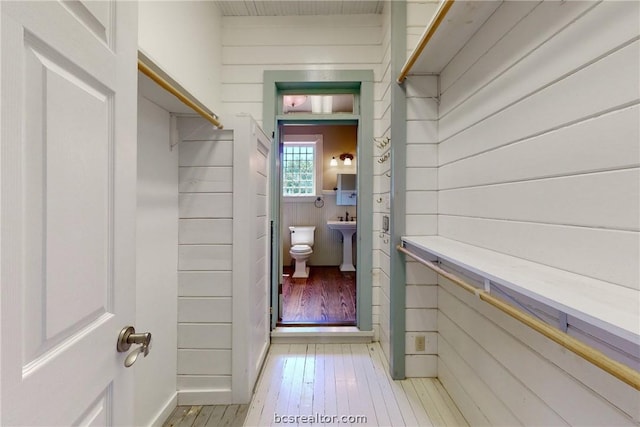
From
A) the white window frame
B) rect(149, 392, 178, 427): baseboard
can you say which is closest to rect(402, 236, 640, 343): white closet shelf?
rect(149, 392, 178, 427): baseboard

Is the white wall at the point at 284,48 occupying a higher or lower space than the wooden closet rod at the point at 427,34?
higher

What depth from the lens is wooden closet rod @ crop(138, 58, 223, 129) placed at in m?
0.99

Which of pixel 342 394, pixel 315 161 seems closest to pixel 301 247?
pixel 315 161

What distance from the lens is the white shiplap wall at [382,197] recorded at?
6.97ft

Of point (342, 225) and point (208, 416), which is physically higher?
point (342, 225)

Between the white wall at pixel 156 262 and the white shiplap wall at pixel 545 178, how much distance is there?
63.7 inches

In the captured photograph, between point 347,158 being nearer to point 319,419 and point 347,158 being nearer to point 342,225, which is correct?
point 342,225

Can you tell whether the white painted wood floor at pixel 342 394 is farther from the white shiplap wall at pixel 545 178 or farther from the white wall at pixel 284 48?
the white wall at pixel 284 48

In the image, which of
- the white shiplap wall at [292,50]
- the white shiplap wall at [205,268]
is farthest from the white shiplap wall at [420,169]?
the white shiplap wall at [205,268]

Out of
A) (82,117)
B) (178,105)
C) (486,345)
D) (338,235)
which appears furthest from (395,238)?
(338,235)

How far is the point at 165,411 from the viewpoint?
154 centimetres

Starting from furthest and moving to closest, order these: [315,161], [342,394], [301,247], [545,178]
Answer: [315,161]
[301,247]
[342,394]
[545,178]

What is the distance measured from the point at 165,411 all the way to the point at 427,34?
2439 millimetres

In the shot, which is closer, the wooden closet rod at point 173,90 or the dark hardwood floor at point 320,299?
the wooden closet rod at point 173,90
